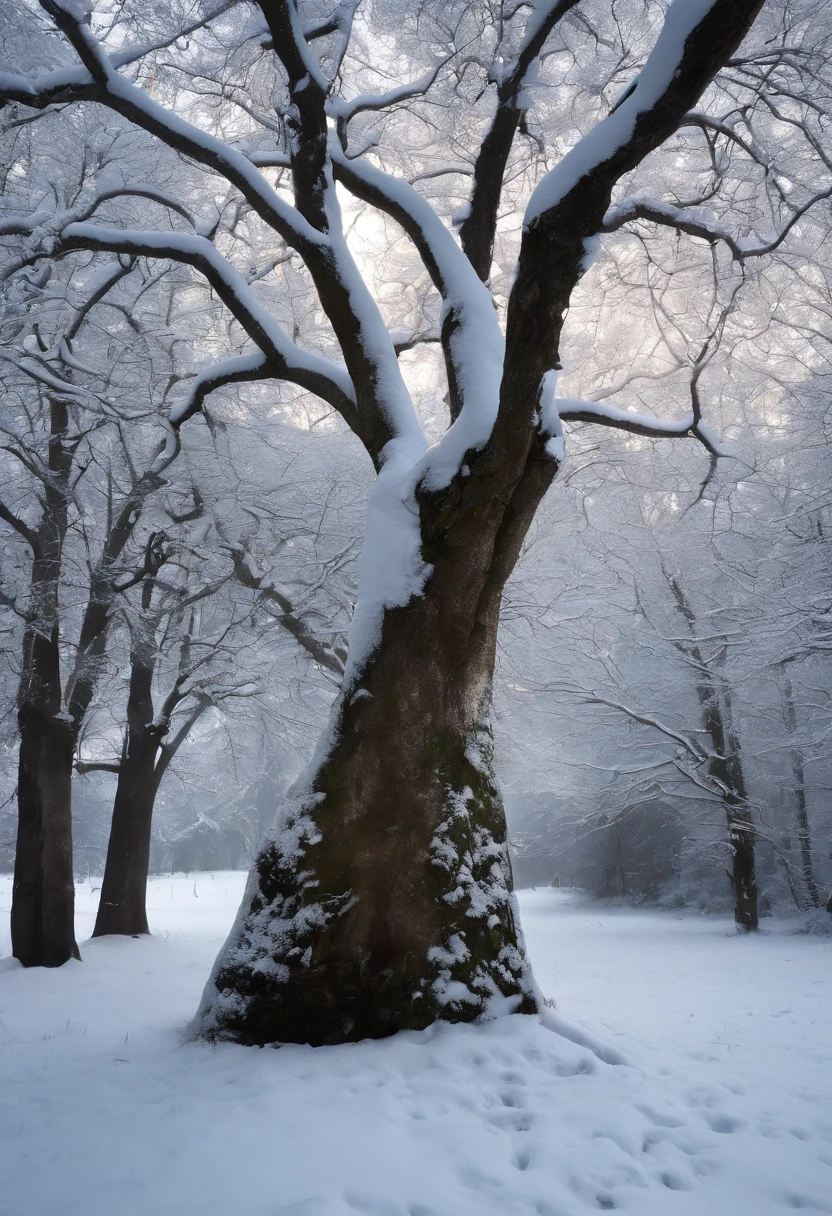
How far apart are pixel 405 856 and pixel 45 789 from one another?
21.6 feet

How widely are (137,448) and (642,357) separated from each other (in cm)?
614

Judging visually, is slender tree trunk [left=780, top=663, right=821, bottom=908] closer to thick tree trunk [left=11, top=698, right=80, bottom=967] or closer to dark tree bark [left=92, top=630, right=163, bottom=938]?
dark tree bark [left=92, top=630, right=163, bottom=938]

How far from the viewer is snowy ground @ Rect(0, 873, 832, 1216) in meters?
2.28

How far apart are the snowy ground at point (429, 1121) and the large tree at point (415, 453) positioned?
40 cm

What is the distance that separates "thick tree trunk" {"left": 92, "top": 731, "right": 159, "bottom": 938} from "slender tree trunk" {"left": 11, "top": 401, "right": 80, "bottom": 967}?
7.88ft

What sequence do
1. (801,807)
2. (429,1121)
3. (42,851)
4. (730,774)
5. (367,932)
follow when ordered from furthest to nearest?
1. (730,774)
2. (801,807)
3. (42,851)
4. (367,932)
5. (429,1121)

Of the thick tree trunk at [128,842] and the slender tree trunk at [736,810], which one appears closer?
the thick tree trunk at [128,842]

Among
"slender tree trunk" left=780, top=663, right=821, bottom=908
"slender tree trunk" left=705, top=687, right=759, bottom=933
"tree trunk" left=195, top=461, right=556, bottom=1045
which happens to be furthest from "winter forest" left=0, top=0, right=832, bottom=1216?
"slender tree trunk" left=780, top=663, right=821, bottom=908

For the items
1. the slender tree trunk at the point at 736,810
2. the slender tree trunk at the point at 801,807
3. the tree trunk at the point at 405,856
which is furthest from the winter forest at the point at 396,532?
the slender tree trunk at the point at 801,807

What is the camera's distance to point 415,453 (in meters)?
4.83

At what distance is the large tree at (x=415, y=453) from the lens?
3.72 meters

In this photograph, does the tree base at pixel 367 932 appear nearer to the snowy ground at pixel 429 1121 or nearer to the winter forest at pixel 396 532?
the winter forest at pixel 396 532

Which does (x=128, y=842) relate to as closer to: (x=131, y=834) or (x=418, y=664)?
(x=131, y=834)

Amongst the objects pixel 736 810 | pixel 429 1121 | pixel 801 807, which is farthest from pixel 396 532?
pixel 801 807
